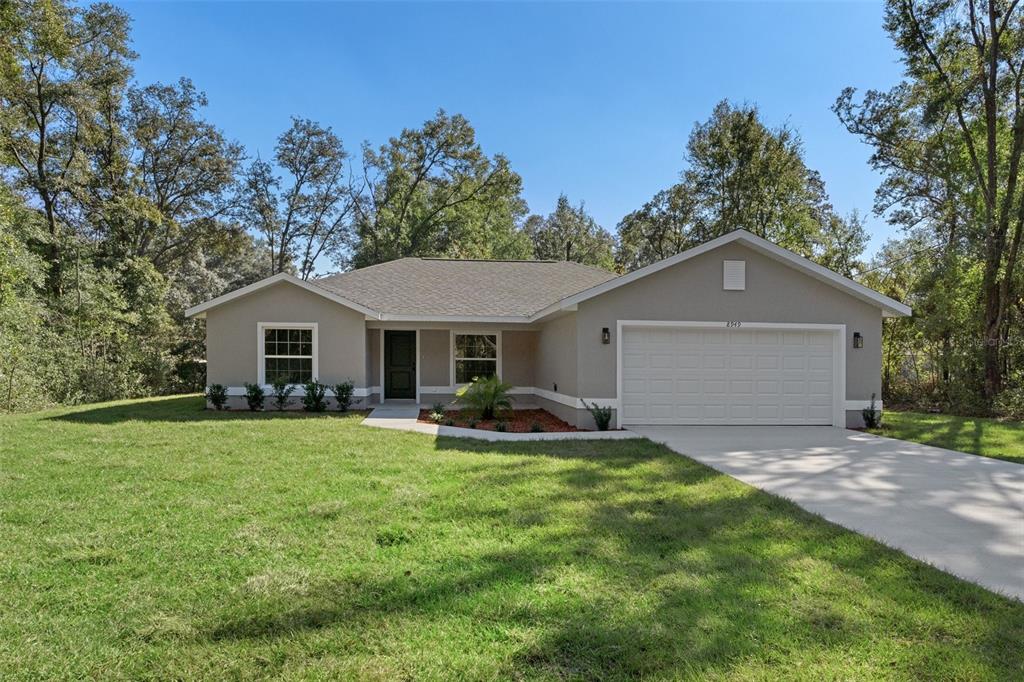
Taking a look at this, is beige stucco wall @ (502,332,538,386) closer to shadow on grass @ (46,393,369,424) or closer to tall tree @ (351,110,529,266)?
shadow on grass @ (46,393,369,424)

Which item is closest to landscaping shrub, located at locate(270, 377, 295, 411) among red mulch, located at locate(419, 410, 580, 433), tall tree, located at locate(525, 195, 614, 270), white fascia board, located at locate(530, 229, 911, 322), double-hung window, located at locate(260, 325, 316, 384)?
double-hung window, located at locate(260, 325, 316, 384)

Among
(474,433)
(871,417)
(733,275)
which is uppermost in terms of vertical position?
(733,275)

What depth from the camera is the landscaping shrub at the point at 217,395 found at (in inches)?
506

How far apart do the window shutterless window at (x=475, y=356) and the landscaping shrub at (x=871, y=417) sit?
8678mm

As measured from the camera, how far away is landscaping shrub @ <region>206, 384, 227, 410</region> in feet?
42.2

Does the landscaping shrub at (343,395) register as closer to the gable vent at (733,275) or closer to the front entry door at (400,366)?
the front entry door at (400,366)

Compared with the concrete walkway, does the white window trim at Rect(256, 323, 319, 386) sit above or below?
above

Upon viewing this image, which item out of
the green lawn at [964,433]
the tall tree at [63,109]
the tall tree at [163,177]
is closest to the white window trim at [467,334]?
the green lawn at [964,433]

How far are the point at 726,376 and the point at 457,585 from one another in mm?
9088

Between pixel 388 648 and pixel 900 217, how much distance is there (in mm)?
26228

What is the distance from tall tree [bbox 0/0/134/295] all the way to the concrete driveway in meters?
23.3

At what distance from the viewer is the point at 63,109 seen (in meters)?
20.8

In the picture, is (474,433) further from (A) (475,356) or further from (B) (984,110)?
(B) (984,110)

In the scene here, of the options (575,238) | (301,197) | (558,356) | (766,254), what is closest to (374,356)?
(558,356)
